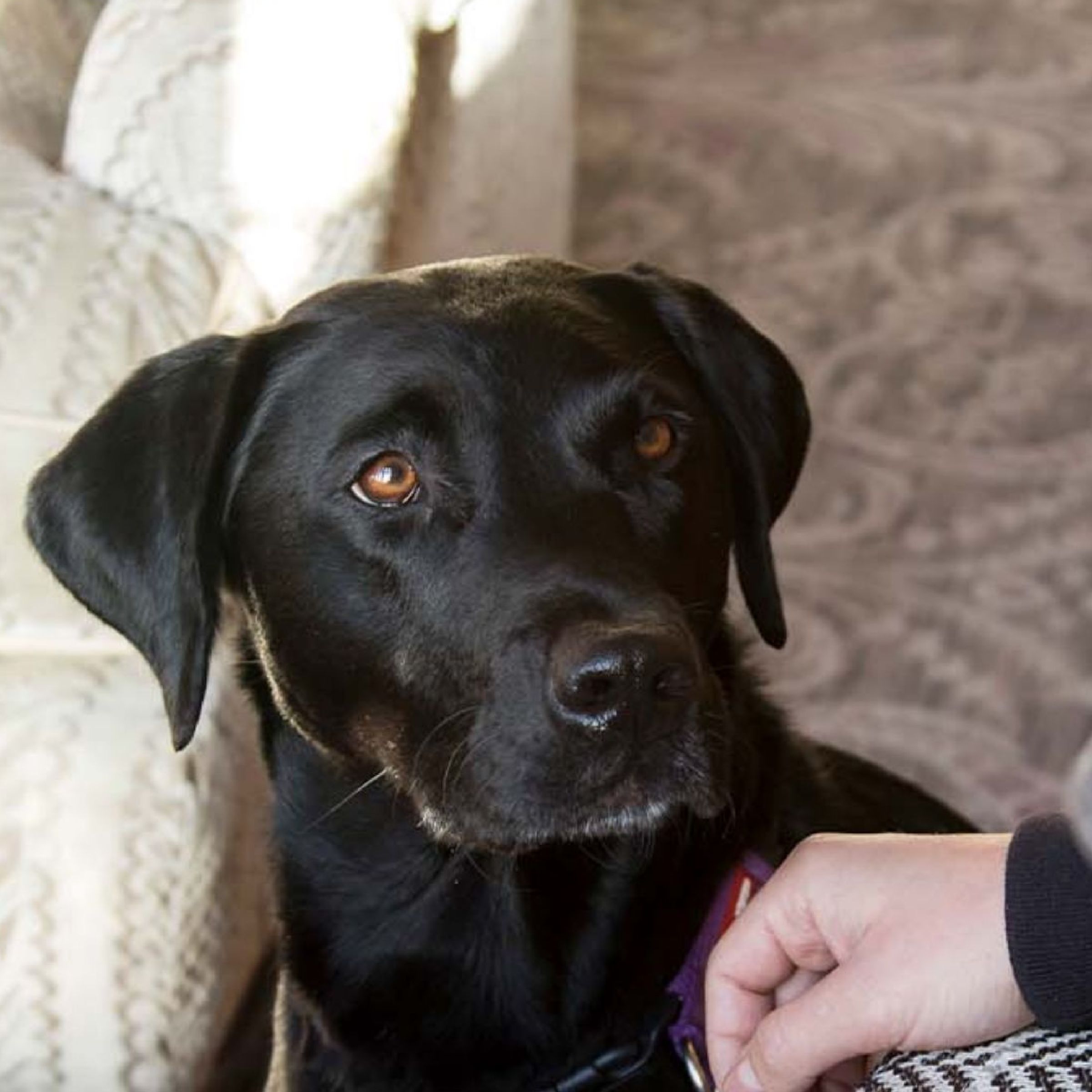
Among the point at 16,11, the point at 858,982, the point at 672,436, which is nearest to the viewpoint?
the point at 858,982

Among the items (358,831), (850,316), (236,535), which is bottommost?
(850,316)

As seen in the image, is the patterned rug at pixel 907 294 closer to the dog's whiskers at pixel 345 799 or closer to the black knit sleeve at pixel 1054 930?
the dog's whiskers at pixel 345 799

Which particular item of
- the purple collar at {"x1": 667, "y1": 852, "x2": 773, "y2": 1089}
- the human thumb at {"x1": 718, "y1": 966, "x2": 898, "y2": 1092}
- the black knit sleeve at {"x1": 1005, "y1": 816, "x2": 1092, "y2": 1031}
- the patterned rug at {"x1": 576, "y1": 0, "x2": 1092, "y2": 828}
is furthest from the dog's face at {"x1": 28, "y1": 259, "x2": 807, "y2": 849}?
the patterned rug at {"x1": 576, "y1": 0, "x2": 1092, "y2": 828}

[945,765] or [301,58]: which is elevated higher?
[301,58]

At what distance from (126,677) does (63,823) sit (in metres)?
0.17

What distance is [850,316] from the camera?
413 centimetres

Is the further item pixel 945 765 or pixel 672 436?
pixel 945 765

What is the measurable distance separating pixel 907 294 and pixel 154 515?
2.83 meters

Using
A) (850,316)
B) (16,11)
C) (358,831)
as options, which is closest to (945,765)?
(850,316)

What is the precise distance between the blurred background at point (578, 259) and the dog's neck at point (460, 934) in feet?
0.95

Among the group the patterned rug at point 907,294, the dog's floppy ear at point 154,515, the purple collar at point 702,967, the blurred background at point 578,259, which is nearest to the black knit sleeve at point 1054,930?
the purple collar at point 702,967

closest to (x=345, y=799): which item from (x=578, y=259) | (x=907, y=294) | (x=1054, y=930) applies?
(x=1054, y=930)

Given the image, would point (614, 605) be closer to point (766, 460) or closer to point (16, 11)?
point (766, 460)

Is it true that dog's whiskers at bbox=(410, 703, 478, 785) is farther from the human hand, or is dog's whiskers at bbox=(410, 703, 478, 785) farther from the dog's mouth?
the human hand
